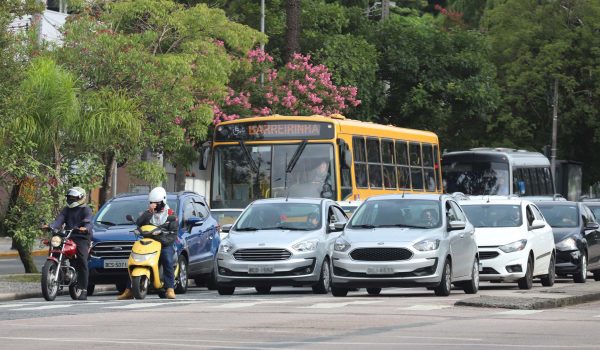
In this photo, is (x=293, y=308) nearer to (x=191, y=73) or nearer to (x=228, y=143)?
(x=228, y=143)

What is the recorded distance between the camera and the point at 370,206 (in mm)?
25688

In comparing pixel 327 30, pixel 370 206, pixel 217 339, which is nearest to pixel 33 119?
pixel 370 206

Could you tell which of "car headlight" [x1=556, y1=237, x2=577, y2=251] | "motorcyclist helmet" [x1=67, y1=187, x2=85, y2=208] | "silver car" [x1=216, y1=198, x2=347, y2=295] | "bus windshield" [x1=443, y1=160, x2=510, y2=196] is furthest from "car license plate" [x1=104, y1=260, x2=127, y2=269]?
"bus windshield" [x1=443, y1=160, x2=510, y2=196]

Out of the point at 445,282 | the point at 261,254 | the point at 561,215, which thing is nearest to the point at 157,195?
the point at 261,254

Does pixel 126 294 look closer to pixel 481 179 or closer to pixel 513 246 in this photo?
pixel 513 246

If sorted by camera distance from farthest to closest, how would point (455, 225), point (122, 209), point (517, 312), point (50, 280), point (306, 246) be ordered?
point (122, 209), point (306, 246), point (455, 225), point (50, 280), point (517, 312)

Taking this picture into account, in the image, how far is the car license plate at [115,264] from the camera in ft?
86.1

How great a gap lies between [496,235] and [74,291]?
7.98 meters

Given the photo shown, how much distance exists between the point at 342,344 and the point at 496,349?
1.38 meters

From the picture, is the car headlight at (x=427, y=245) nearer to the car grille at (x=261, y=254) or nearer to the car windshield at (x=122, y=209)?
the car grille at (x=261, y=254)

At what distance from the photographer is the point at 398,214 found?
83.6 ft

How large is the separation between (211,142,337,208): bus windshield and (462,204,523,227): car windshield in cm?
479

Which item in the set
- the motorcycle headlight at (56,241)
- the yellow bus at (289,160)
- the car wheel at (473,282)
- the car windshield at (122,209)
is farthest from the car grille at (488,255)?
the motorcycle headlight at (56,241)

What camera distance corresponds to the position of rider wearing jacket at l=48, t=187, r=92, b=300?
966 inches
